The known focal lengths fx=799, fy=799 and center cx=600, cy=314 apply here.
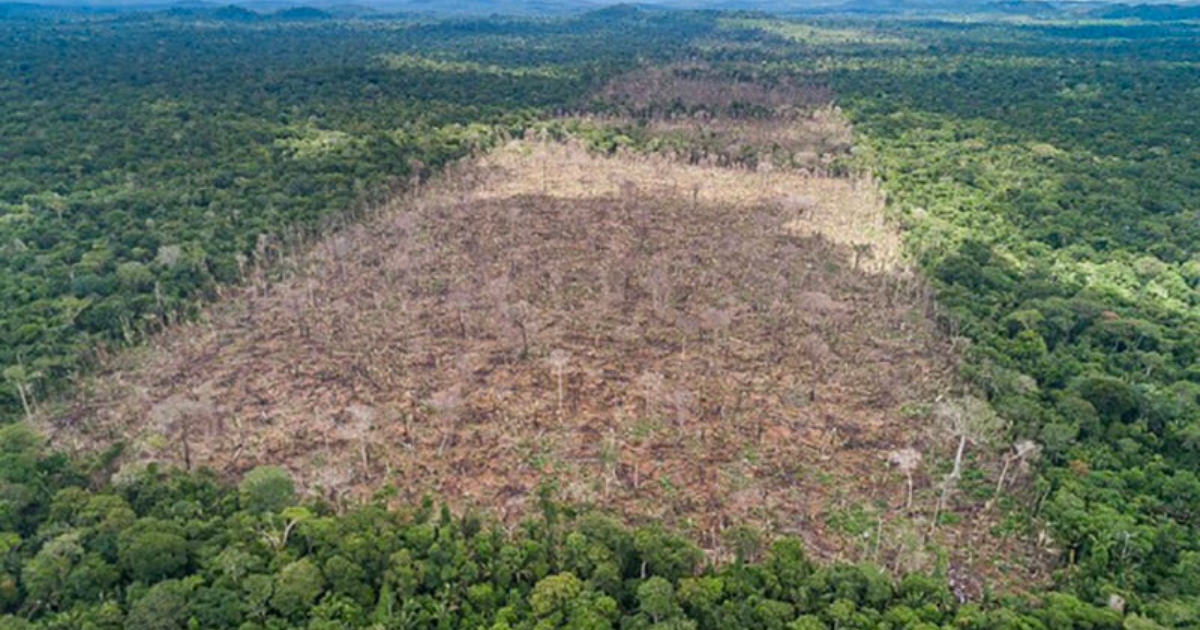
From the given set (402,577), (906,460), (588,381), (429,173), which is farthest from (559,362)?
(429,173)

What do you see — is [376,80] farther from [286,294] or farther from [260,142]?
[286,294]

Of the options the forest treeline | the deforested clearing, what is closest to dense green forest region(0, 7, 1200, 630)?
the forest treeline

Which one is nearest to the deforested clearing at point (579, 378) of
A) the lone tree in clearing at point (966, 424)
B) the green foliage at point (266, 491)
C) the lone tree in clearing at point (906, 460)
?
the lone tree in clearing at point (906, 460)

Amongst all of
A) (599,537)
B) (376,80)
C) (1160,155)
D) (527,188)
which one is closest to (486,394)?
(599,537)

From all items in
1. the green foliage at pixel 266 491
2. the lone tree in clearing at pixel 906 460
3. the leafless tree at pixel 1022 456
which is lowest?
the lone tree in clearing at pixel 906 460

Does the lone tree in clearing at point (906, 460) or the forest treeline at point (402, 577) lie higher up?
the forest treeline at point (402, 577)

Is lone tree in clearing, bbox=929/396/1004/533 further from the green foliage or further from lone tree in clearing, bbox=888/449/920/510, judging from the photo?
the green foliage

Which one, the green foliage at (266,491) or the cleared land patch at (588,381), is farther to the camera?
the cleared land patch at (588,381)

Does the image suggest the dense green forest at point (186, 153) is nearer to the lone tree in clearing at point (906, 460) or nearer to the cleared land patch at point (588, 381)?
the cleared land patch at point (588, 381)
